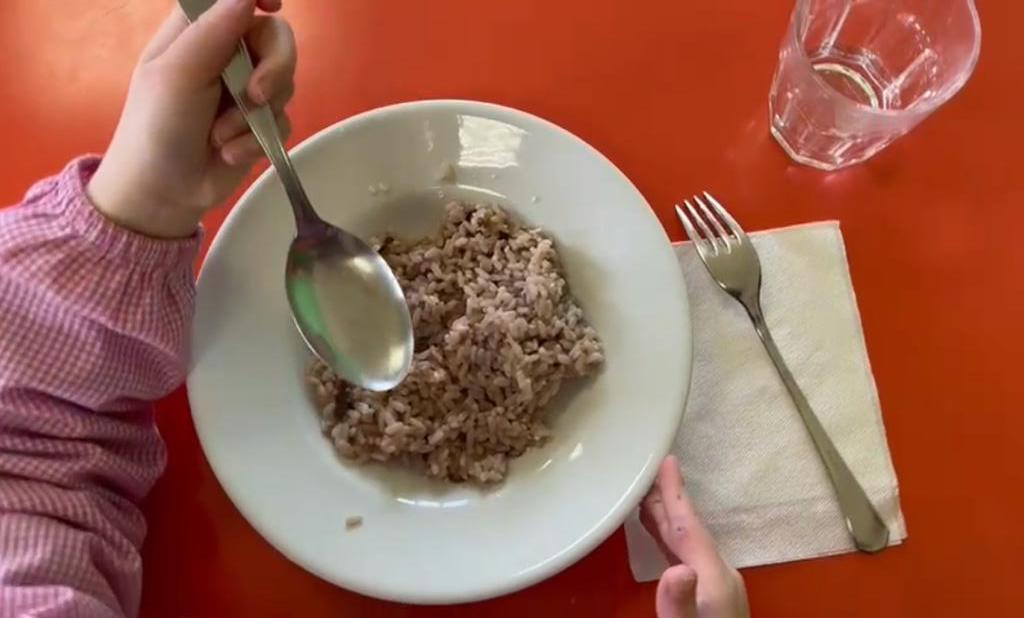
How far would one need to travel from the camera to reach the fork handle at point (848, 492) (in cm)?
77

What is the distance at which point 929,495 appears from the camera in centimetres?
79

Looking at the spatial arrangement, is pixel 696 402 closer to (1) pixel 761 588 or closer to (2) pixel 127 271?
(1) pixel 761 588

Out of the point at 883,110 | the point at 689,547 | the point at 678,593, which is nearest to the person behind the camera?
the point at 678,593

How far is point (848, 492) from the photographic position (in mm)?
777

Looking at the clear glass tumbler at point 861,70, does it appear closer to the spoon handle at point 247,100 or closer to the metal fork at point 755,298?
the metal fork at point 755,298

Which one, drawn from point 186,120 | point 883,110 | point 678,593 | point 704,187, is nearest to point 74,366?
point 186,120

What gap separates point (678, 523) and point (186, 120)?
1.52 feet

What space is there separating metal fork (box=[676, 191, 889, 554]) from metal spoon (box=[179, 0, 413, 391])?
28 centimetres

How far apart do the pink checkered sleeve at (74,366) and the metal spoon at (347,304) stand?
3.5 inches

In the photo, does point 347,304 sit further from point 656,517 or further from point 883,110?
point 883,110

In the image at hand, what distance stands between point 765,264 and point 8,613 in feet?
2.10

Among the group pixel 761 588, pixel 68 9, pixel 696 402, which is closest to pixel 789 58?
pixel 696 402

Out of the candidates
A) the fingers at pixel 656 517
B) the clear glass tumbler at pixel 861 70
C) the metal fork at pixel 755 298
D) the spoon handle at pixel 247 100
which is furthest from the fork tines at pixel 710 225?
the spoon handle at pixel 247 100

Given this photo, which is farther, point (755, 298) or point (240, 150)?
point (755, 298)
